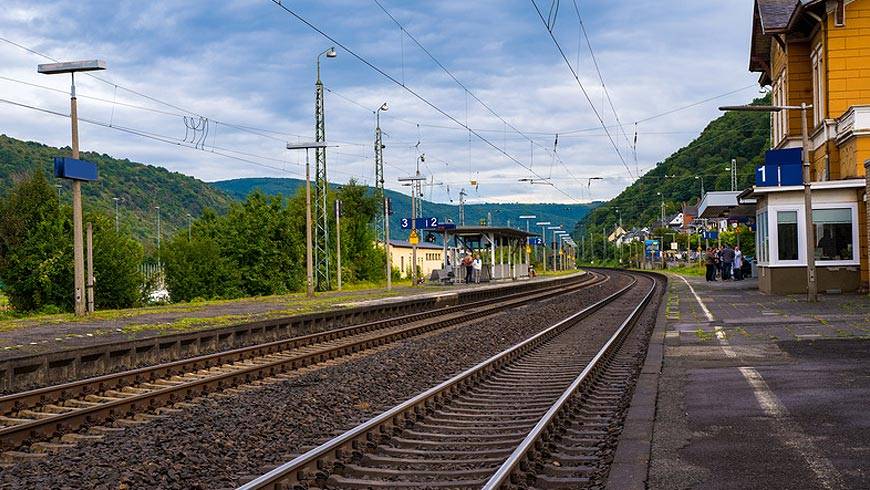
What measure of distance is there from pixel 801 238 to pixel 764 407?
74.5ft

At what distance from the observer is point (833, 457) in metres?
7.78

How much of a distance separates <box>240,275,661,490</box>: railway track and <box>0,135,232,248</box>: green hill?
101919 mm

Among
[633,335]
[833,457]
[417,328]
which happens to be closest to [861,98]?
[633,335]

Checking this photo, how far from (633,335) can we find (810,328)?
14.2 ft

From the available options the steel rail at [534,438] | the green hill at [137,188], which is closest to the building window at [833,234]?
the steel rail at [534,438]

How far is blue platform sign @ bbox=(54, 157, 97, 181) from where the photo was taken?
26.1m

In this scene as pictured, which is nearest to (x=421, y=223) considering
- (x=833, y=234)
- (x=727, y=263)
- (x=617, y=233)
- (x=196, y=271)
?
(x=196, y=271)

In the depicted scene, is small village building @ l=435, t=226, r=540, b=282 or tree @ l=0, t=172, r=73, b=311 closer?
tree @ l=0, t=172, r=73, b=311

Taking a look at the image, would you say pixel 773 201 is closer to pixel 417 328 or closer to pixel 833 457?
pixel 417 328

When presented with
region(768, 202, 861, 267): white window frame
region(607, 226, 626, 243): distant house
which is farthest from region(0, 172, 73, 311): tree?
region(607, 226, 626, 243): distant house

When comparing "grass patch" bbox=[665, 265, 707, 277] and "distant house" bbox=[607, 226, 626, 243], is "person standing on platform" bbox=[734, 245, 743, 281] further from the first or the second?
"distant house" bbox=[607, 226, 626, 243]

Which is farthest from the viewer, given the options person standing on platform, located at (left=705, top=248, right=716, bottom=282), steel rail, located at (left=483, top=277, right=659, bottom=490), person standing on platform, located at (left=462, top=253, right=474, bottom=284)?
person standing on platform, located at (left=462, top=253, right=474, bottom=284)

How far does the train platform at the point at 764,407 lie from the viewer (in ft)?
24.3

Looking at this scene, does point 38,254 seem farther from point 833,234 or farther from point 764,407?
point 764,407
